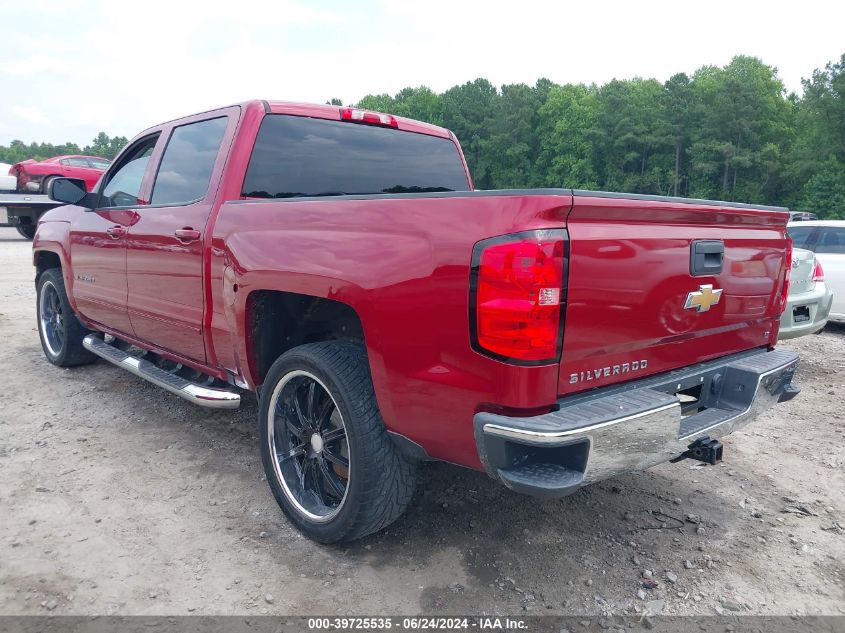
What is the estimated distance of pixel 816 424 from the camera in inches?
183

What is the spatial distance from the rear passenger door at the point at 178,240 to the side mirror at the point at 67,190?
92 centimetres

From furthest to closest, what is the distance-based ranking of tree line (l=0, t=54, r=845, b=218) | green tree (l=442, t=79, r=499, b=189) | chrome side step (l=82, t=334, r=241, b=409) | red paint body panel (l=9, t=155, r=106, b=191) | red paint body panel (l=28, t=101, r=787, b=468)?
green tree (l=442, t=79, r=499, b=189)
tree line (l=0, t=54, r=845, b=218)
red paint body panel (l=9, t=155, r=106, b=191)
chrome side step (l=82, t=334, r=241, b=409)
red paint body panel (l=28, t=101, r=787, b=468)

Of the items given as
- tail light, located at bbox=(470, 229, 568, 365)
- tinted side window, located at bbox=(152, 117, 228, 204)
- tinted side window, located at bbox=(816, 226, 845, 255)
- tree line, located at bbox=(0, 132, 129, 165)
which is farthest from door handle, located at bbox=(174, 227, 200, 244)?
tree line, located at bbox=(0, 132, 129, 165)

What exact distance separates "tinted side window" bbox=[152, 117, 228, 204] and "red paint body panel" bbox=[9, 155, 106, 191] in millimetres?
14850

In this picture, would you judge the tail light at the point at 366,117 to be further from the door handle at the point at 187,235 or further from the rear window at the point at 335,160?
the door handle at the point at 187,235

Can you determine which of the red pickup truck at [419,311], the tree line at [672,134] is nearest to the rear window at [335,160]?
the red pickup truck at [419,311]

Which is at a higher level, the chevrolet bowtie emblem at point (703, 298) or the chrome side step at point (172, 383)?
the chevrolet bowtie emblem at point (703, 298)

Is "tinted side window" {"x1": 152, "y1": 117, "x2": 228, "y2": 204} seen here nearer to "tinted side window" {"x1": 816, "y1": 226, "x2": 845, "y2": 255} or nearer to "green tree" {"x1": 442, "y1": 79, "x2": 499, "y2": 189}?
"tinted side window" {"x1": 816, "y1": 226, "x2": 845, "y2": 255}

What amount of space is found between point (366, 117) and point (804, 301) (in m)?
4.26

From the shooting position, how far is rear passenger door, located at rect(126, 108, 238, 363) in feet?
11.6

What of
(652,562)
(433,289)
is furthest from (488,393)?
(652,562)

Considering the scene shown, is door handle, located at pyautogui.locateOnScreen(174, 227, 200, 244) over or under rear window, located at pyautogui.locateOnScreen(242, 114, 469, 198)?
under

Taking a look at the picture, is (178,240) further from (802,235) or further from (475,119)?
(475,119)

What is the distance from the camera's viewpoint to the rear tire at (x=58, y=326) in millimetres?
5473
